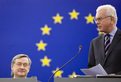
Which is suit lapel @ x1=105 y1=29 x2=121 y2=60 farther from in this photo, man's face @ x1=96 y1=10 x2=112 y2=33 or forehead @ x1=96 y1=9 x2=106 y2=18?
forehead @ x1=96 y1=9 x2=106 y2=18

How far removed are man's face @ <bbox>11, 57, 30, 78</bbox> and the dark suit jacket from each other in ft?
2.27

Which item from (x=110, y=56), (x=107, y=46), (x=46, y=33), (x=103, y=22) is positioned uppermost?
(x=46, y=33)

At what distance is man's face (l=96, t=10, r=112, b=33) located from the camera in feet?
7.57

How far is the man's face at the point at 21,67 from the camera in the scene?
2459 mm

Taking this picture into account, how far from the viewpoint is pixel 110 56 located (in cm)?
219

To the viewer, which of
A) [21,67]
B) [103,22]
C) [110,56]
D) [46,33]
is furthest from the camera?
[46,33]

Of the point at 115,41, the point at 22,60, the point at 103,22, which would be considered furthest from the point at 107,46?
the point at 22,60

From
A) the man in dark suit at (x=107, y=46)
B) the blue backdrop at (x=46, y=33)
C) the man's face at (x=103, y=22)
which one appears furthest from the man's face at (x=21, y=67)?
the blue backdrop at (x=46, y=33)

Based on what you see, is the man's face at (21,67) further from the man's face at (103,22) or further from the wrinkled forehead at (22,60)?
the man's face at (103,22)

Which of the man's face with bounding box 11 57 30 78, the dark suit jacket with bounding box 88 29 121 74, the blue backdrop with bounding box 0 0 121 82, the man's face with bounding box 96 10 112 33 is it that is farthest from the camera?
the blue backdrop with bounding box 0 0 121 82

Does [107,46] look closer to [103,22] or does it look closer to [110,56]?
[110,56]

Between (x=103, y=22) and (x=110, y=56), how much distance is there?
13.8 inches

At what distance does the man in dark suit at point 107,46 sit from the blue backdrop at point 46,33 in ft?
4.31

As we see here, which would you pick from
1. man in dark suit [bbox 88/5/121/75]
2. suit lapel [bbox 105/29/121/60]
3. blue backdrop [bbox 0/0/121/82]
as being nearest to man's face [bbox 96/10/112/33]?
man in dark suit [bbox 88/5/121/75]
